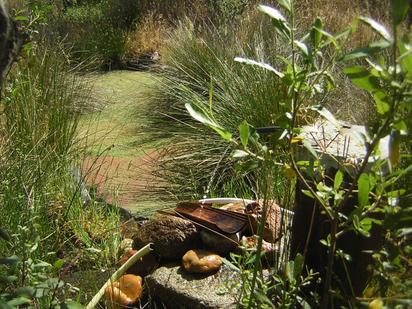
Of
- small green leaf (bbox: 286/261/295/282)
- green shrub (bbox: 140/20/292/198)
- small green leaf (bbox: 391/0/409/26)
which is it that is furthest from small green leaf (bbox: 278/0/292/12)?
green shrub (bbox: 140/20/292/198)

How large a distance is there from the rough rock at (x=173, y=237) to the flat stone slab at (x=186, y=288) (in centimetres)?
8

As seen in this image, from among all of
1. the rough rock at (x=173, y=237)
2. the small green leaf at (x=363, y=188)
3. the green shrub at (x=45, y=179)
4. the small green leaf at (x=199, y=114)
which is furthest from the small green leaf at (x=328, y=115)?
the rough rock at (x=173, y=237)

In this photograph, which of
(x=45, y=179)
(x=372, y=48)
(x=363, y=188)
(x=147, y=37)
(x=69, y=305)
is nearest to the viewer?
(x=372, y=48)

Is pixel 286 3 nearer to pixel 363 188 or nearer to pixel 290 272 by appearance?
pixel 363 188

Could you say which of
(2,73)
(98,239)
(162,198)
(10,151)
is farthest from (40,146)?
(2,73)

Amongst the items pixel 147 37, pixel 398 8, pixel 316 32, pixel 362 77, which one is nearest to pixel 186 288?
pixel 316 32

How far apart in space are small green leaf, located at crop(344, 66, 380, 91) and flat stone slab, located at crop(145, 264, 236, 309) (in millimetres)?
1649

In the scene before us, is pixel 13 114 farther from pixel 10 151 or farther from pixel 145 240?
pixel 145 240

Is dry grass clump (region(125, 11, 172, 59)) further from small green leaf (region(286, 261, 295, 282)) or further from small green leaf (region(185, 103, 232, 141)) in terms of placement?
small green leaf (region(185, 103, 232, 141))

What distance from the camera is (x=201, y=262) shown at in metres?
3.08

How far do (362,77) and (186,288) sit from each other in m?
1.85

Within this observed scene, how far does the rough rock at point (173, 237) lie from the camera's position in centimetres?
321

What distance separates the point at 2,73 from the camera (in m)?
1.37

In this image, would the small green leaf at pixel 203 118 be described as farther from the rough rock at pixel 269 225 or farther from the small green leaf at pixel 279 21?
the rough rock at pixel 269 225
